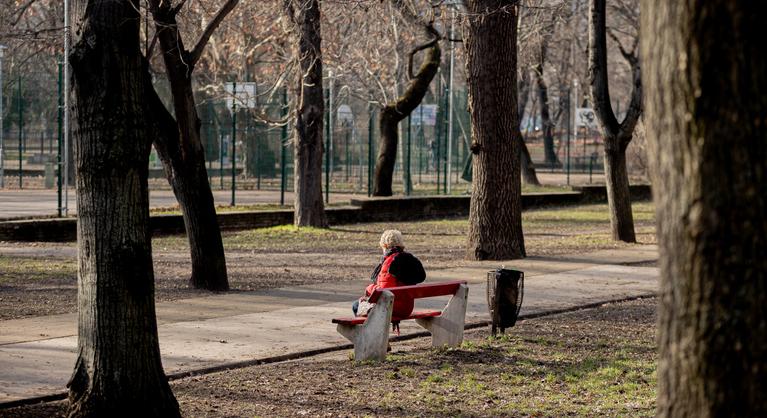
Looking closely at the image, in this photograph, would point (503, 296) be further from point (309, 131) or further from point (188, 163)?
point (309, 131)

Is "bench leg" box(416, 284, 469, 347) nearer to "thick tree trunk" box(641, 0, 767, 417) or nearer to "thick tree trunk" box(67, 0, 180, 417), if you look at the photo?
"thick tree trunk" box(67, 0, 180, 417)

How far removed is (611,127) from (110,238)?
16431 millimetres

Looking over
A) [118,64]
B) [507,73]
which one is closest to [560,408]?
[118,64]

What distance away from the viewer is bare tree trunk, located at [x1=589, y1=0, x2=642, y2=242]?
22203 mm

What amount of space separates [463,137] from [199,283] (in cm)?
2601

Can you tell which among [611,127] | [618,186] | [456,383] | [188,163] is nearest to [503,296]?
[456,383]

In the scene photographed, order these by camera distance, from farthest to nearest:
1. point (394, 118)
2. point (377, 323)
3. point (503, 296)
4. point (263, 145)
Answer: point (263, 145)
point (394, 118)
point (503, 296)
point (377, 323)

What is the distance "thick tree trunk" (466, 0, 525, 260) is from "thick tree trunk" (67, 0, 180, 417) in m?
12.2

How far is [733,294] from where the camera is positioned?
15.3 ft

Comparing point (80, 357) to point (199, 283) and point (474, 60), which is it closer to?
point (199, 283)

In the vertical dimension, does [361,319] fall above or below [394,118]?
below

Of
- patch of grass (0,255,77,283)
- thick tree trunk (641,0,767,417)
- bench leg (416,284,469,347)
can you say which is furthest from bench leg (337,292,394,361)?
patch of grass (0,255,77,283)

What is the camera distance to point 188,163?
14547 mm

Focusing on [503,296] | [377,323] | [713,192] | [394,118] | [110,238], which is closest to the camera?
[713,192]
